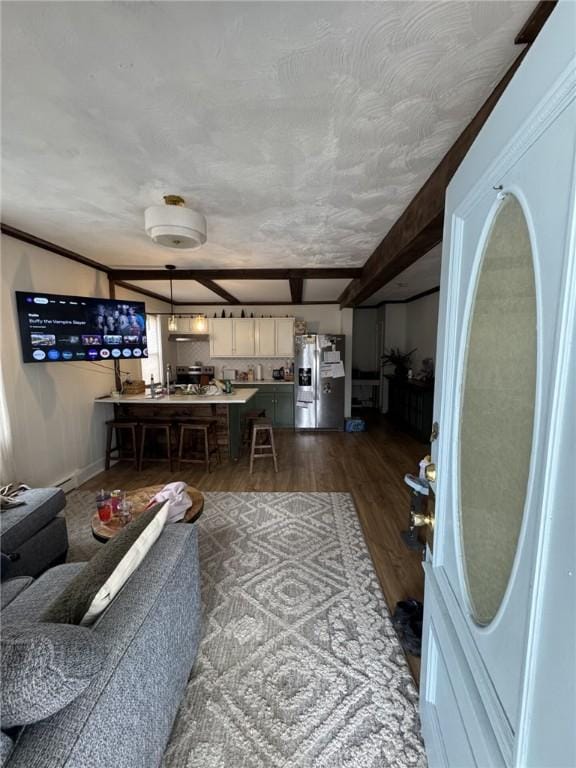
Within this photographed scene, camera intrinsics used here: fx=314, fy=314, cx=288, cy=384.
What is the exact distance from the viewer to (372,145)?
149 centimetres

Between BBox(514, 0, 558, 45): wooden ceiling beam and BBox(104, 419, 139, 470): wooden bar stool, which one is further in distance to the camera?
BBox(104, 419, 139, 470): wooden bar stool

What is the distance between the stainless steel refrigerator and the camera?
553 cm

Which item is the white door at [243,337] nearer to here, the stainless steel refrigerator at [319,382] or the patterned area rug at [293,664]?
the stainless steel refrigerator at [319,382]

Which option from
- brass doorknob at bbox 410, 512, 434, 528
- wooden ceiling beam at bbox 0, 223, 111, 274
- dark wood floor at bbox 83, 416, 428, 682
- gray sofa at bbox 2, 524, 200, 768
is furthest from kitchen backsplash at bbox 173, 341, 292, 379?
brass doorknob at bbox 410, 512, 434, 528

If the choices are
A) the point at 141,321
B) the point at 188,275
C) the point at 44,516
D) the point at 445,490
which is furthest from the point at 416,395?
the point at 44,516

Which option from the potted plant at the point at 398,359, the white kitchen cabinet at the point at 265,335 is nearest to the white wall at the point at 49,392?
the white kitchen cabinet at the point at 265,335

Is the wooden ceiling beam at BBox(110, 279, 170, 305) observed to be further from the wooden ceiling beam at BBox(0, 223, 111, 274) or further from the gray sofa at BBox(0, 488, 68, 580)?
the gray sofa at BBox(0, 488, 68, 580)

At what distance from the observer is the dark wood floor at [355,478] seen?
225 cm

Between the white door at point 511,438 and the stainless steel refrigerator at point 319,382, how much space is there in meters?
4.51

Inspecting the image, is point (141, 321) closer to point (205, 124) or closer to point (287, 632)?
point (205, 124)

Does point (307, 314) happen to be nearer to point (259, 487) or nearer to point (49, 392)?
point (259, 487)

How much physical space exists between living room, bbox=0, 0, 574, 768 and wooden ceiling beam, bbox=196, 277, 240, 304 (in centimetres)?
77

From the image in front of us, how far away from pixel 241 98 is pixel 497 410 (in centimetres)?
140

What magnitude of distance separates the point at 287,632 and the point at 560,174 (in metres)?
2.11
